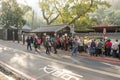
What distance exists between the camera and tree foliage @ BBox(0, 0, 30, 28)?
50.9 meters

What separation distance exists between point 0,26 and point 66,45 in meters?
37.7

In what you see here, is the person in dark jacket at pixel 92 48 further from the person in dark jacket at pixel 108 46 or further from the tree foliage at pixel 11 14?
the tree foliage at pixel 11 14

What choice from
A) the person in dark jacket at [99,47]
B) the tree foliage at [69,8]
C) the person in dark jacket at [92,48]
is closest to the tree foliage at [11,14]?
the tree foliage at [69,8]

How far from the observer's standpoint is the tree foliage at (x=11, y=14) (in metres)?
50.9

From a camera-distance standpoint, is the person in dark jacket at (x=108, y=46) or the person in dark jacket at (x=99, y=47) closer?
the person in dark jacket at (x=108, y=46)

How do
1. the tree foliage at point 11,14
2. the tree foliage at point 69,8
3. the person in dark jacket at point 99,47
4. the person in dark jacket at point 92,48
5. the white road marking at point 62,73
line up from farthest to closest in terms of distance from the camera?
the tree foliage at point 11,14, the tree foliage at point 69,8, the person in dark jacket at point 92,48, the person in dark jacket at point 99,47, the white road marking at point 62,73

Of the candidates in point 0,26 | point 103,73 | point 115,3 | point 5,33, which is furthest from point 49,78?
point 115,3

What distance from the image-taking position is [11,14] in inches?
2106

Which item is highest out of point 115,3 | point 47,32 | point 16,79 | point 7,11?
point 115,3

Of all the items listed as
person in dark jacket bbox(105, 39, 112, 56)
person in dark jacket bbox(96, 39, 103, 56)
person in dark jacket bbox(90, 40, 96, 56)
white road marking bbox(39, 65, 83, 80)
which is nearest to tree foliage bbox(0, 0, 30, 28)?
person in dark jacket bbox(90, 40, 96, 56)

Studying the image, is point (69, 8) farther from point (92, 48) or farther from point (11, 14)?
point (92, 48)

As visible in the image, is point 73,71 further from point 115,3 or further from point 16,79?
point 115,3

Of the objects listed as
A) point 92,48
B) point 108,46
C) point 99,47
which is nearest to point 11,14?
point 92,48

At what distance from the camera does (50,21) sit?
52.8 meters
